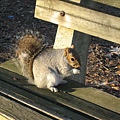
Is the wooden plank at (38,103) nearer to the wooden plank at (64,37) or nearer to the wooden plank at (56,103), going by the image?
the wooden plank at (56,103)

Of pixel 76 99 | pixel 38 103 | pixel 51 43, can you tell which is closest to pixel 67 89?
pixel 76 99

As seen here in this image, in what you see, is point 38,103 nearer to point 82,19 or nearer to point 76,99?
point 76,99

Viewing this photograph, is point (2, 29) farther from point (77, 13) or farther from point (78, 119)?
point (78, 119)

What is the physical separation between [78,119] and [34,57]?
445 millimetres

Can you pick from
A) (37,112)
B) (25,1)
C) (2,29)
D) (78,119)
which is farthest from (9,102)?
(25,1)

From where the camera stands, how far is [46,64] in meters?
1.85

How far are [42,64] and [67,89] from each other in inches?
8.1

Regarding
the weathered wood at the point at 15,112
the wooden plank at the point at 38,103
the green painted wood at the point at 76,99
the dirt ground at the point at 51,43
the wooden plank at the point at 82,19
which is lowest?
the dirt ground at the point at 51,43

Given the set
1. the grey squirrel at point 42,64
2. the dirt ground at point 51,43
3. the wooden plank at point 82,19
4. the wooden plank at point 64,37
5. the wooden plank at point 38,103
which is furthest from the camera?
the dirt ground at point 51,43

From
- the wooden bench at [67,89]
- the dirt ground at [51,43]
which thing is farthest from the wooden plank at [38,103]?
the dirt ground at [51,43]

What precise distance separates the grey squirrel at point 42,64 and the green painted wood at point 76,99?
5cm

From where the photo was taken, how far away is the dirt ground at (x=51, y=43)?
341 cm

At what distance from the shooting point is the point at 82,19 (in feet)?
6.78

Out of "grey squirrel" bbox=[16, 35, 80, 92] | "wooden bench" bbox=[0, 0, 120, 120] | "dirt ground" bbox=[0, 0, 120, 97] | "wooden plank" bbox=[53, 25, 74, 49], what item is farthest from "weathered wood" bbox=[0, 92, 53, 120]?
"dirt ground" bbox=[0, 0, 120, 97]
